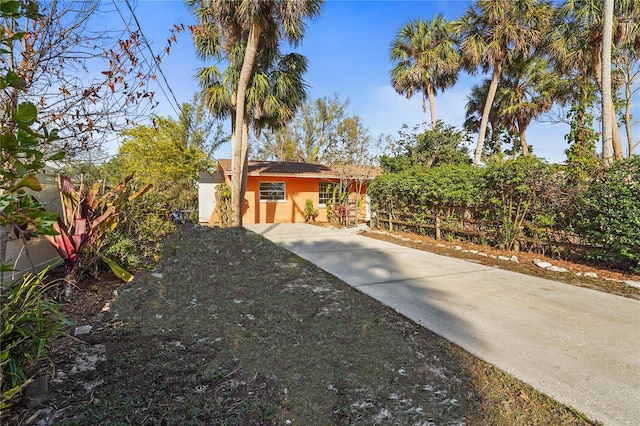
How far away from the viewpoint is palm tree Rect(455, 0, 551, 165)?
11.6 metres

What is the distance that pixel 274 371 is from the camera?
7.47 feet

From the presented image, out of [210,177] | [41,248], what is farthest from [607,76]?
[210,177]

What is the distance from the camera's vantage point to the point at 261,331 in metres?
2.93

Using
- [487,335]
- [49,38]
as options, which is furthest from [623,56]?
[49,38]

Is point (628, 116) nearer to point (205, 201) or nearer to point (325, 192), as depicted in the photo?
point (325, 192)

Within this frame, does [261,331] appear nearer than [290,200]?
Yes

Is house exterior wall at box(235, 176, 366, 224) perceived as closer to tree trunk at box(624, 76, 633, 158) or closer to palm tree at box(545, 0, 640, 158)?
palm tree at box(545, 0, 640, 158)

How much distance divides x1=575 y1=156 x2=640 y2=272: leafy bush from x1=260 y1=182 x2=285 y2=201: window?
11.2 m

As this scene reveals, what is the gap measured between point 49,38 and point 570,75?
16.8m

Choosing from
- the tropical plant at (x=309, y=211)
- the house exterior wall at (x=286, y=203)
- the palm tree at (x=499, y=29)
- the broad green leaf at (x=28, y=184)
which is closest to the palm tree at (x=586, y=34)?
the palm tree at (x=499, y=29)

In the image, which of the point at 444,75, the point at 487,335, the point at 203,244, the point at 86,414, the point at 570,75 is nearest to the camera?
the point at 86,414

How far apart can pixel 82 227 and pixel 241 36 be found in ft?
26.5

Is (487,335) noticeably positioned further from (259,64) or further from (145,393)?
(259,64)

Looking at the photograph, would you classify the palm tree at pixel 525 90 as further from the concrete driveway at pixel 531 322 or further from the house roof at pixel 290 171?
the concrete driveway at pixel 531 322
